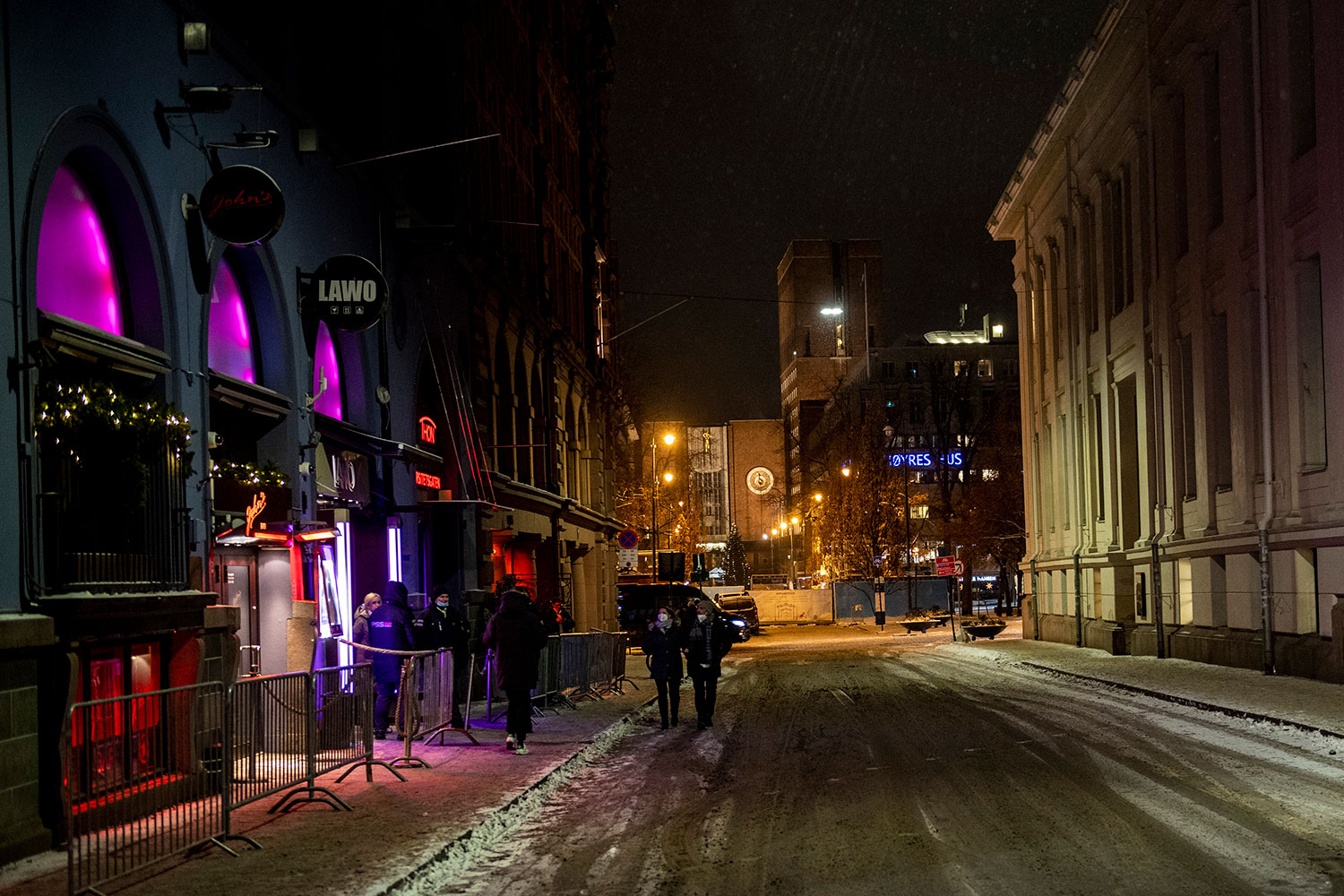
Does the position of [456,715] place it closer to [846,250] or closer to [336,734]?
[336,734]

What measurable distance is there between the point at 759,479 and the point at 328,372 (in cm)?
16218

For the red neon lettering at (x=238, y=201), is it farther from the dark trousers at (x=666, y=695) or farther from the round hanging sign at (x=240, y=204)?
the dark trousers at (x=666, y=695)

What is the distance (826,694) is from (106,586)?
46.8 ft

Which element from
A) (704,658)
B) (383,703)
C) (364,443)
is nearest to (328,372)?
(364,443)

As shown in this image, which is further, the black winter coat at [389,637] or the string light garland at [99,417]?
the black winter coat at [389,637]

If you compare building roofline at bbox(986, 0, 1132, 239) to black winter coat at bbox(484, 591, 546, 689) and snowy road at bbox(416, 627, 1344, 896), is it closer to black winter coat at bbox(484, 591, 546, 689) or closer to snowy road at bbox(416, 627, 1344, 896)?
snowy road at bbox(416, 627, 1344, 896)

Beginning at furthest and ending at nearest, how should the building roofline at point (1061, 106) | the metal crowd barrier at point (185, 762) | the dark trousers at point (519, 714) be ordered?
the building roofline at point (1061, 106) < the dark trousers at point (519, 714) < the metal crowd barrier at point (185, 762)

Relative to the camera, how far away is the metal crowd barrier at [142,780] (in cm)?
806

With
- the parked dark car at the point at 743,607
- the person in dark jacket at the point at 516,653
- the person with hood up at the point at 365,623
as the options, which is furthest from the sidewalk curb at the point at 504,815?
the parked dark car at the point at 743,607

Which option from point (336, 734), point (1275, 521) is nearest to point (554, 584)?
point (1275, 521)

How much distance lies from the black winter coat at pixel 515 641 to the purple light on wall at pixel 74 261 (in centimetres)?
516

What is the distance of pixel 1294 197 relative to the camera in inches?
939

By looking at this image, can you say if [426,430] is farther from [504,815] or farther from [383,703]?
[504,815]

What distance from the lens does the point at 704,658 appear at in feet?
59.1
